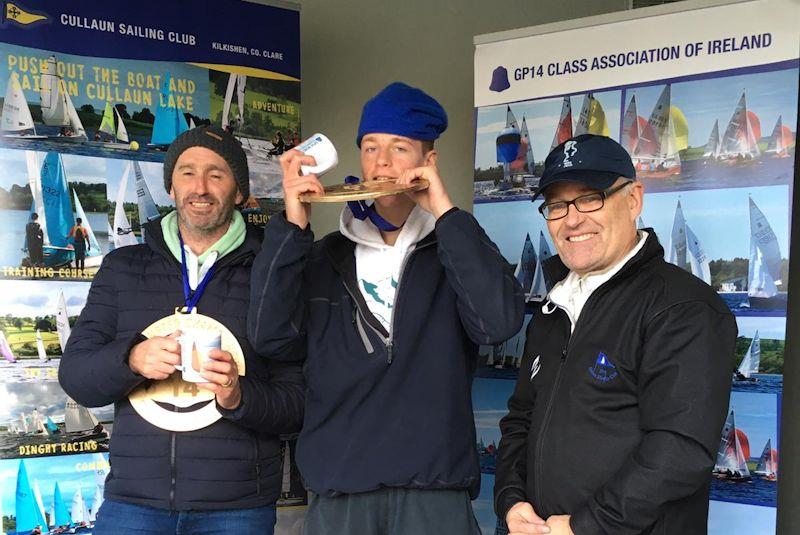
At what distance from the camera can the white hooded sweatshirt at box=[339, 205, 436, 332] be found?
1.94 metres

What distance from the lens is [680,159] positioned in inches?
112

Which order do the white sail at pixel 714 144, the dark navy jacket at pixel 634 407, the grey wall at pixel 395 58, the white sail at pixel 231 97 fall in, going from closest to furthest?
the dark navy jacket at pixel 634 407
the white sail at pixel 714 144
the white sail at pixel 231 97
the grey wall at pixel 395 58

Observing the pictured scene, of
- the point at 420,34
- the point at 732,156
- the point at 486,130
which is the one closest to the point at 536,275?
the point at 486,130

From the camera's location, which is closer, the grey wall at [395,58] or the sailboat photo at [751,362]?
the sailboat photo at [751,362]

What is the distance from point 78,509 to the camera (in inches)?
117

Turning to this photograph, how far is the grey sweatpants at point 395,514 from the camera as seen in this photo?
70.0 inches

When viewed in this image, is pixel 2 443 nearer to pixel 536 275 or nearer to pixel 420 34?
pixel 536 275

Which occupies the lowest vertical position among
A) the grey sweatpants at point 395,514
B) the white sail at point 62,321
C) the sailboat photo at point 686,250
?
the grey sweatpants at point 395,514

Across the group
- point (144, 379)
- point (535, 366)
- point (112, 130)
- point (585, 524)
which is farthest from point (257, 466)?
point (112, 130)

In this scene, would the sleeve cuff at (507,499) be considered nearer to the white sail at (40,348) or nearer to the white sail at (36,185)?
the white sail at (40,348)

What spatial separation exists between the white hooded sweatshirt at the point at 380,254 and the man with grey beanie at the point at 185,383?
361 mm

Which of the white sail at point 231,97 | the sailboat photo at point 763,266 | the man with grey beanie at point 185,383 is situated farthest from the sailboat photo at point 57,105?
the sailboat photo at point 763,266

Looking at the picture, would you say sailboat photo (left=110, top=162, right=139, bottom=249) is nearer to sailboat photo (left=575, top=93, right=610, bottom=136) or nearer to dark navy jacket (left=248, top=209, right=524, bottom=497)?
dark navy jacket (left=248, top=209, right=524, bottom=497)

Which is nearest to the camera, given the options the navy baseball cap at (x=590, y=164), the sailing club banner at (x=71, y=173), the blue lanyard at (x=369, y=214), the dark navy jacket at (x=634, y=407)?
the dark navy jacket at (x=634, y=407)
